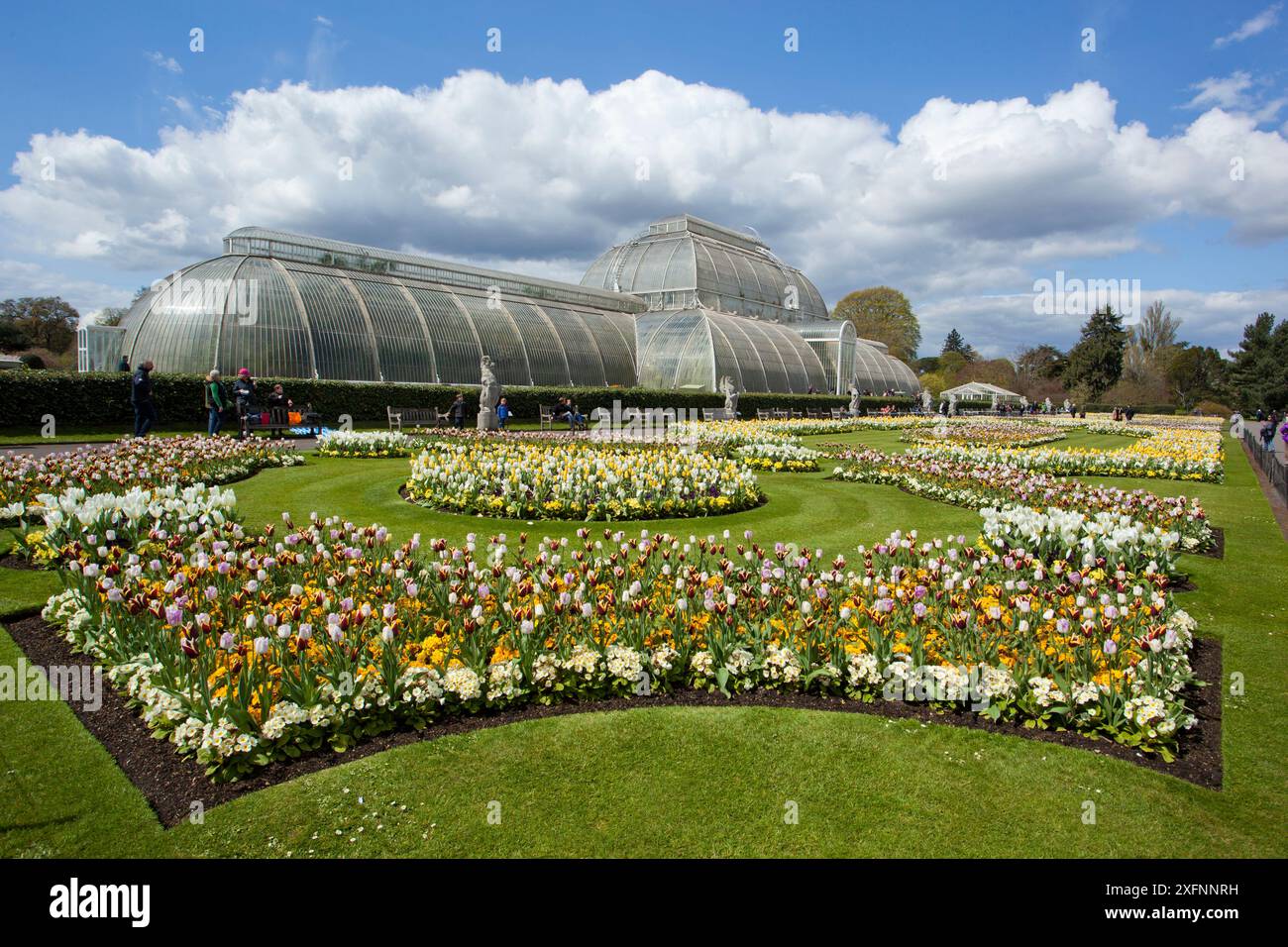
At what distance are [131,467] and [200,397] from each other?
1425cm

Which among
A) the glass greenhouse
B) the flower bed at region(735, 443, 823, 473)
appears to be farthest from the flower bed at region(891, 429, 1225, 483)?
the glass greenhouse

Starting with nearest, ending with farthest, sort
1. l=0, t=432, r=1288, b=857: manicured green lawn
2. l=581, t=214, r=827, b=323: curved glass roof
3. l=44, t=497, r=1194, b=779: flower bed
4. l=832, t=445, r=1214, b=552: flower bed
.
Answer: l=0, t=432, r=1288, b=857: manicured green lawn → l=44, t=497, r=1194, b=779: flower bed → l=832, t=445, r=1214, b=552: flower bed → l=581, t=214, r=827, b=323: curved glass roof

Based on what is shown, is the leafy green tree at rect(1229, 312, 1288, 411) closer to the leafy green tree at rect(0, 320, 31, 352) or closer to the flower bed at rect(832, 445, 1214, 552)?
the flower bed at rect(832, 445, 1214, 552)

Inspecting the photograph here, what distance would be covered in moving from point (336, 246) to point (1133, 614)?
3626 cm

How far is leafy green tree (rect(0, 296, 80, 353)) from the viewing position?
176 ft

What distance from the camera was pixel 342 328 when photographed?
29656 millimetres

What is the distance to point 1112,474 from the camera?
16875 millimetres

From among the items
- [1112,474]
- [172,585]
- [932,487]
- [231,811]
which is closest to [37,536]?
[172,585]

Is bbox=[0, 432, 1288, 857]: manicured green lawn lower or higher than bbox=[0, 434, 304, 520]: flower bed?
lower

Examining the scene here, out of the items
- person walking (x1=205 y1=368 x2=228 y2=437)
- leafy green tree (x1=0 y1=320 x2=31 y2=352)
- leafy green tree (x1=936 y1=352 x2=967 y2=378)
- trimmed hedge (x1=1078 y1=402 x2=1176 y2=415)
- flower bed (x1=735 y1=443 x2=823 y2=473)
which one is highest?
leafy green tree (x1=936 y1=352 x2=967 y2=378)

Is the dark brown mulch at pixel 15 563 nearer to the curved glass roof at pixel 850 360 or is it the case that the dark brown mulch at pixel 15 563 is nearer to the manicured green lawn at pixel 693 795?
the manicured green lawn at pixel 693 795

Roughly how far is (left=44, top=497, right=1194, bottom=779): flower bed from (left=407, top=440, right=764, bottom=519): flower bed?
3946 mm

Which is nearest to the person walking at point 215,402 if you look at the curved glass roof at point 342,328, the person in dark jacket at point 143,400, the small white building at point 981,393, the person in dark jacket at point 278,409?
the person in dark jacket at point 143,400

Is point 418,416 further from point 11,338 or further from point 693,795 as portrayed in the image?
point 11,338
